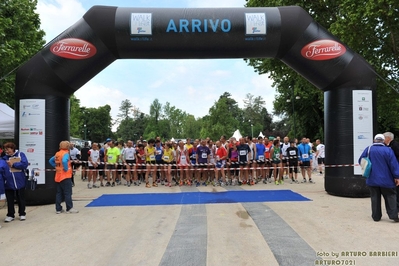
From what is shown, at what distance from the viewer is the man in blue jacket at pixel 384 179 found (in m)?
6.25

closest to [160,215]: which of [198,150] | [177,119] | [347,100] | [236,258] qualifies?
[236,258]

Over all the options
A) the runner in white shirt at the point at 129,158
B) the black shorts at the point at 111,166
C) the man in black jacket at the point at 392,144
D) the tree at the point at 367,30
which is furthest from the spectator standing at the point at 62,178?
the tree at the point at 367,30

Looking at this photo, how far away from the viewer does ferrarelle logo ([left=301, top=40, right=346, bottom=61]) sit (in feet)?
27.3

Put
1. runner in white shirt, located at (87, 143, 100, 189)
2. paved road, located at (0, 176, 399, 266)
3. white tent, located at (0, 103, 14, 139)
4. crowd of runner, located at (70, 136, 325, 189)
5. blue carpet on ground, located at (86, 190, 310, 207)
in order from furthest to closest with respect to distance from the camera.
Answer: runner in white shirt, located at (87, 143, 100, 189)
crowd of runner, located at (70, 136, 325, 189)
white tent, located at (0, 103, 14, 139)
blue carpet on ground, located at (86, 190, 310, 207)
paved road, located at (0, 176, 399, 266)

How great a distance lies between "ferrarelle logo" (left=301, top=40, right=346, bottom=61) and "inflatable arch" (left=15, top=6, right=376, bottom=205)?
0.08ft

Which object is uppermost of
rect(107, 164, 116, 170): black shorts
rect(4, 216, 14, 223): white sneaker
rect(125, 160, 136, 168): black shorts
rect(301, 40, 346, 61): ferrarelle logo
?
rect(301, 40, 346, 61): ferrarelle logo

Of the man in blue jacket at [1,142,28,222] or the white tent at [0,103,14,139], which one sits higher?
the white tent at [0,103,14,139]

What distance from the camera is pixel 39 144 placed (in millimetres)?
8086

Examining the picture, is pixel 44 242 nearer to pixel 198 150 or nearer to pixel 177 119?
pixel 198 150

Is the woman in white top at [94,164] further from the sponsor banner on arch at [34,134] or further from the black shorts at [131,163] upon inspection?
the sponsor banner on arch at [34,134]

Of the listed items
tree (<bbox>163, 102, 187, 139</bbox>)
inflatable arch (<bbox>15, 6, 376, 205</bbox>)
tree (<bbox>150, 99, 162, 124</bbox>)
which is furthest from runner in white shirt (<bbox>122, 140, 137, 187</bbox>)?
tree (<bbox>150, 99, 162, 124</bbox>)

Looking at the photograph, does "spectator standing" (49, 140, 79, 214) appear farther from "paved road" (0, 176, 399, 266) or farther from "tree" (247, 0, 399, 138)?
"tree" (247, 0, 399, 138)

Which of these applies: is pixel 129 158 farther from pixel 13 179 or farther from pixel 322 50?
pixel 322 50

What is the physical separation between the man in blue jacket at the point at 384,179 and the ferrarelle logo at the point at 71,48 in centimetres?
749
